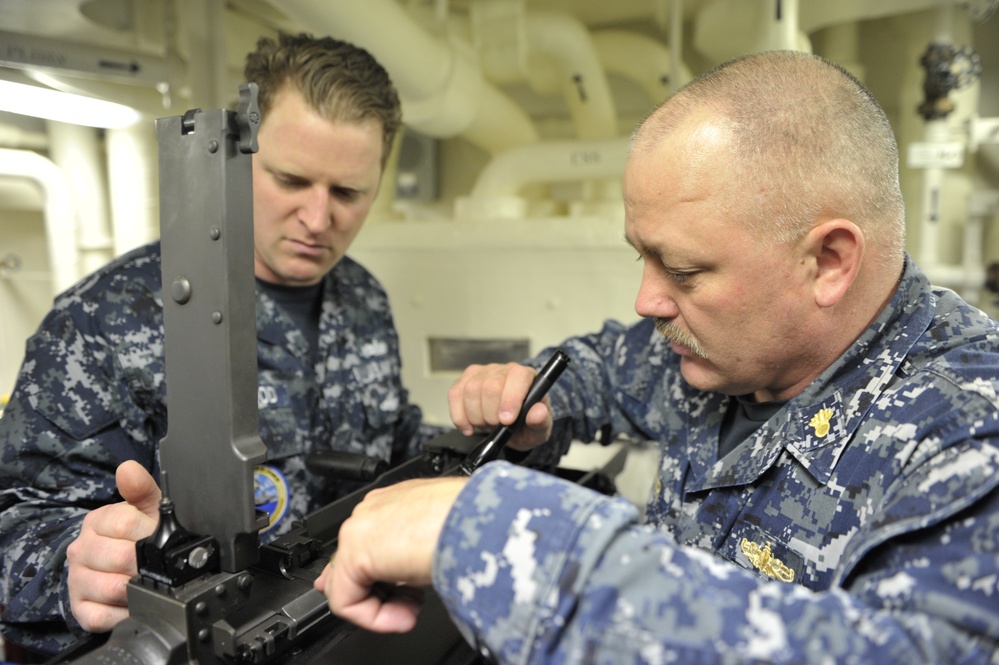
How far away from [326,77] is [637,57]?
4.25 ft

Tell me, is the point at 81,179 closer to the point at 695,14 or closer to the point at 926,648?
the point at 695,14

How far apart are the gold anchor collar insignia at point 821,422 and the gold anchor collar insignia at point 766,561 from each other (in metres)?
0.14

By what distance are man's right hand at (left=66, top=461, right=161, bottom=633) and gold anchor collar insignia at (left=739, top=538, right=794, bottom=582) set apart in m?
0.67

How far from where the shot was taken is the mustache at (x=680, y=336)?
844 mm

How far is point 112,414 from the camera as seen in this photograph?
976 millimetres

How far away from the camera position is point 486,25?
1.82m

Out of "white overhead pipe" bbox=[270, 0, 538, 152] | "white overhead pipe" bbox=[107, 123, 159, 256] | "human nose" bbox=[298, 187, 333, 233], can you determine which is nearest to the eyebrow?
"human nose" bbox=[298, 187, 333, 233]

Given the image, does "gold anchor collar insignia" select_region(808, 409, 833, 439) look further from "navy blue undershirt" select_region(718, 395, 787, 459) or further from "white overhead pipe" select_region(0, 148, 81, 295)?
"white overhead pipe" select_region(0, 148, 81, 295)

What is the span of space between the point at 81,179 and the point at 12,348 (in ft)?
1.91

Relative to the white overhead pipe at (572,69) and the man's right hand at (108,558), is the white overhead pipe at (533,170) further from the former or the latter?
the man's right hand at (108,558)

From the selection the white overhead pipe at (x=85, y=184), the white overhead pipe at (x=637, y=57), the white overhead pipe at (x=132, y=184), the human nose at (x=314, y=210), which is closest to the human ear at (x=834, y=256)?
the human nose at (x=314, y=210)

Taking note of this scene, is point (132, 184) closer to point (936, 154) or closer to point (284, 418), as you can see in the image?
point (284, 418)

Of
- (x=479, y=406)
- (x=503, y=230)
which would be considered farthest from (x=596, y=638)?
(x=503, y=230)

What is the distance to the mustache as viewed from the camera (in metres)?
0.84
